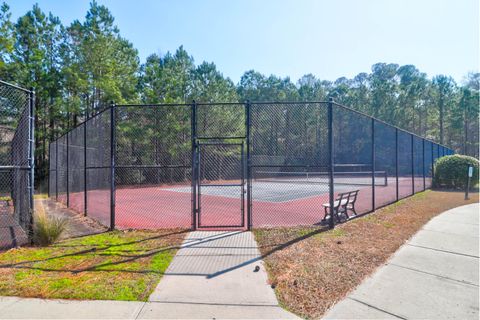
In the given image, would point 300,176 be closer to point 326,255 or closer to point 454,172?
point 454,172

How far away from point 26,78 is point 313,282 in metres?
23.3

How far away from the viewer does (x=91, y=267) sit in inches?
163

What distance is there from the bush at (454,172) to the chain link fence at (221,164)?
843 millimetres

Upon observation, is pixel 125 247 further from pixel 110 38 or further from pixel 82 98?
pixel 110 38

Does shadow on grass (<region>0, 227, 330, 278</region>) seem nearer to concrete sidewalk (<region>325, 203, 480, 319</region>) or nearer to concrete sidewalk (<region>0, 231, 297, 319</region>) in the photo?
concrete sidewalk (<region>0, 231, 297, 319</region>)

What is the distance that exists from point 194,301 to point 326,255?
8.00ft

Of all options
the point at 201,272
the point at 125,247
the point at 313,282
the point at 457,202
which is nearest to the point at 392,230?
the point at 313,282

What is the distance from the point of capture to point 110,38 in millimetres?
22031

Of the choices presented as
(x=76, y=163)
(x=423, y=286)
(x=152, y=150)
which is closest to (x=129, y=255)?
(x=423, y=286)

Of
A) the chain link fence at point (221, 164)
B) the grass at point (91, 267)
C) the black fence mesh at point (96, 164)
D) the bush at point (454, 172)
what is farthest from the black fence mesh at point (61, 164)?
the bush at point (454, 172)

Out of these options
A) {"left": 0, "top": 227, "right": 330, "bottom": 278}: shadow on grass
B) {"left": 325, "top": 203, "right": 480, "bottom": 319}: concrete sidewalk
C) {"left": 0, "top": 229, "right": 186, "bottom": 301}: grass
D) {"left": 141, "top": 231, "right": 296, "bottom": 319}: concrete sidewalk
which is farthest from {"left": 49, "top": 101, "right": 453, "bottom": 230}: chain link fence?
{"left": 325, "top": 203, "right": 480, "bottom": 319}: concrete sidewalk

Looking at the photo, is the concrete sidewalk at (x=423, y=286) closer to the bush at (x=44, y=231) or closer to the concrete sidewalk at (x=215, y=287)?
the concrete sidewalk at (x=215, y=287)

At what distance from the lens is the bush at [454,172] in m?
15.7

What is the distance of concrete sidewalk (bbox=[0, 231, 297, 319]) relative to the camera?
286 centimetres
